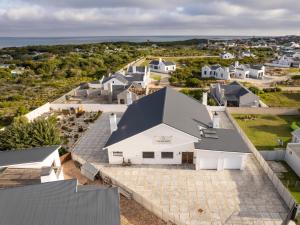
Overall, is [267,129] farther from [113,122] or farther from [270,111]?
[113,122]

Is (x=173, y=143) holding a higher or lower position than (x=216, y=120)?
lower

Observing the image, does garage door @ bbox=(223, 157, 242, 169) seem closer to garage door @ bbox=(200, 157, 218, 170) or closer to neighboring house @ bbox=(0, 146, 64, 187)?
garage door @ bbox=(200, 157, 218, 170)

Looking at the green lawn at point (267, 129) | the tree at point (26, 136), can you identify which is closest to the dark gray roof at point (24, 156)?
the tree at point (26, 136)

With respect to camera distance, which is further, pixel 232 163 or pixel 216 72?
pixel 216 72

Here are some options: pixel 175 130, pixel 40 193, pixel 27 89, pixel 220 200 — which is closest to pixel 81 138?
pixel 175 130

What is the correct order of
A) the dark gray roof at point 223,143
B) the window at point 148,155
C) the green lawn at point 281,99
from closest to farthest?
the dark gray roof at point 223,143 < the window at point 148,155 < the green lawn at point 281,99

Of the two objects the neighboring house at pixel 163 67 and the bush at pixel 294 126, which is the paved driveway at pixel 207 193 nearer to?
the bush at pixel 294 126

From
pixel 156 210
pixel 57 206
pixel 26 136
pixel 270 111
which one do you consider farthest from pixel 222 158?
pixel 270 111
